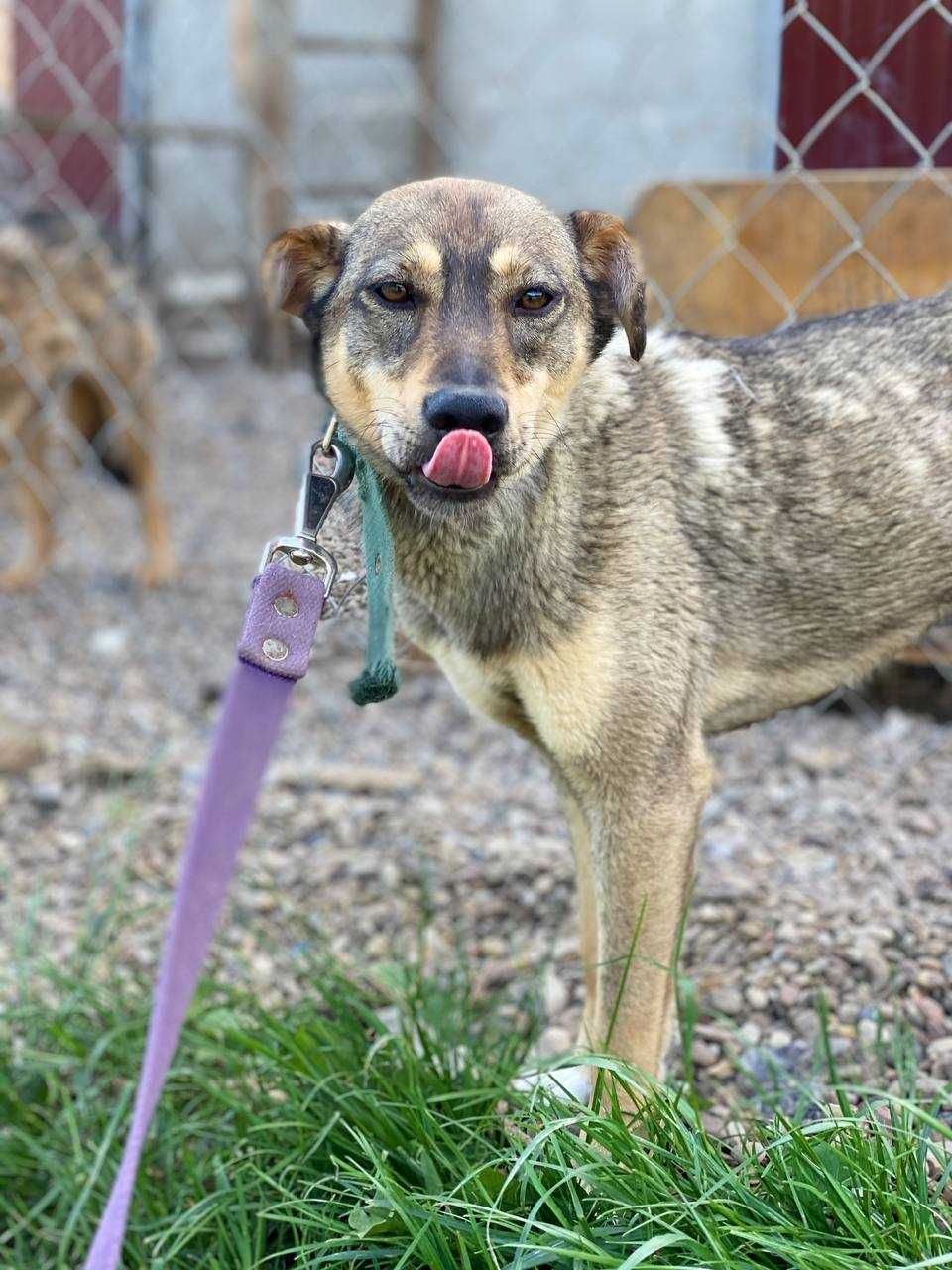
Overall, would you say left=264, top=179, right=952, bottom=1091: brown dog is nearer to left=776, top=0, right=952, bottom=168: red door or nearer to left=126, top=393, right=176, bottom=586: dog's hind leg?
left=776, top=0, right=952, bottom=168: red door

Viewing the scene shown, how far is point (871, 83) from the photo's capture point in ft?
9.42

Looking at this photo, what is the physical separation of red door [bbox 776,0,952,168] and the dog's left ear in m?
1.12

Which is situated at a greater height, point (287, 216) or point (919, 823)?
point (287, 216)

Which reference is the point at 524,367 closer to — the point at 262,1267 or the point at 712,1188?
the point at 712,1188

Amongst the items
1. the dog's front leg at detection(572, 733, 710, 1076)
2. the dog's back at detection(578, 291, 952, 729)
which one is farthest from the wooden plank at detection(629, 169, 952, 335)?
the dog's front leg at detection(572, 733, 710, 1076)

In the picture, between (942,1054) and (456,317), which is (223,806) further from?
(942,1054)

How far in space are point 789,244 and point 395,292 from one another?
1.77 m

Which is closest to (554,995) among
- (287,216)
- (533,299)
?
(533,299)

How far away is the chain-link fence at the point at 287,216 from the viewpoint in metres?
3.10

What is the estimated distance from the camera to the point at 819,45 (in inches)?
112

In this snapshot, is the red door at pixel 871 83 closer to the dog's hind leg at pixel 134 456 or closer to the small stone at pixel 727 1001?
the small stone at pixel 727 1001

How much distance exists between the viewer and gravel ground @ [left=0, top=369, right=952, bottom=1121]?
2.43 metres

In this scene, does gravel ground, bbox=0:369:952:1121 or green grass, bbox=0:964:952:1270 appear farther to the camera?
gravel ground, bbox=0:369:952:1121

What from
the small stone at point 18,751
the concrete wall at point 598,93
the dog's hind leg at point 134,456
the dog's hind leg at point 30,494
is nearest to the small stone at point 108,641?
the dog's hind leg at point 134,456
